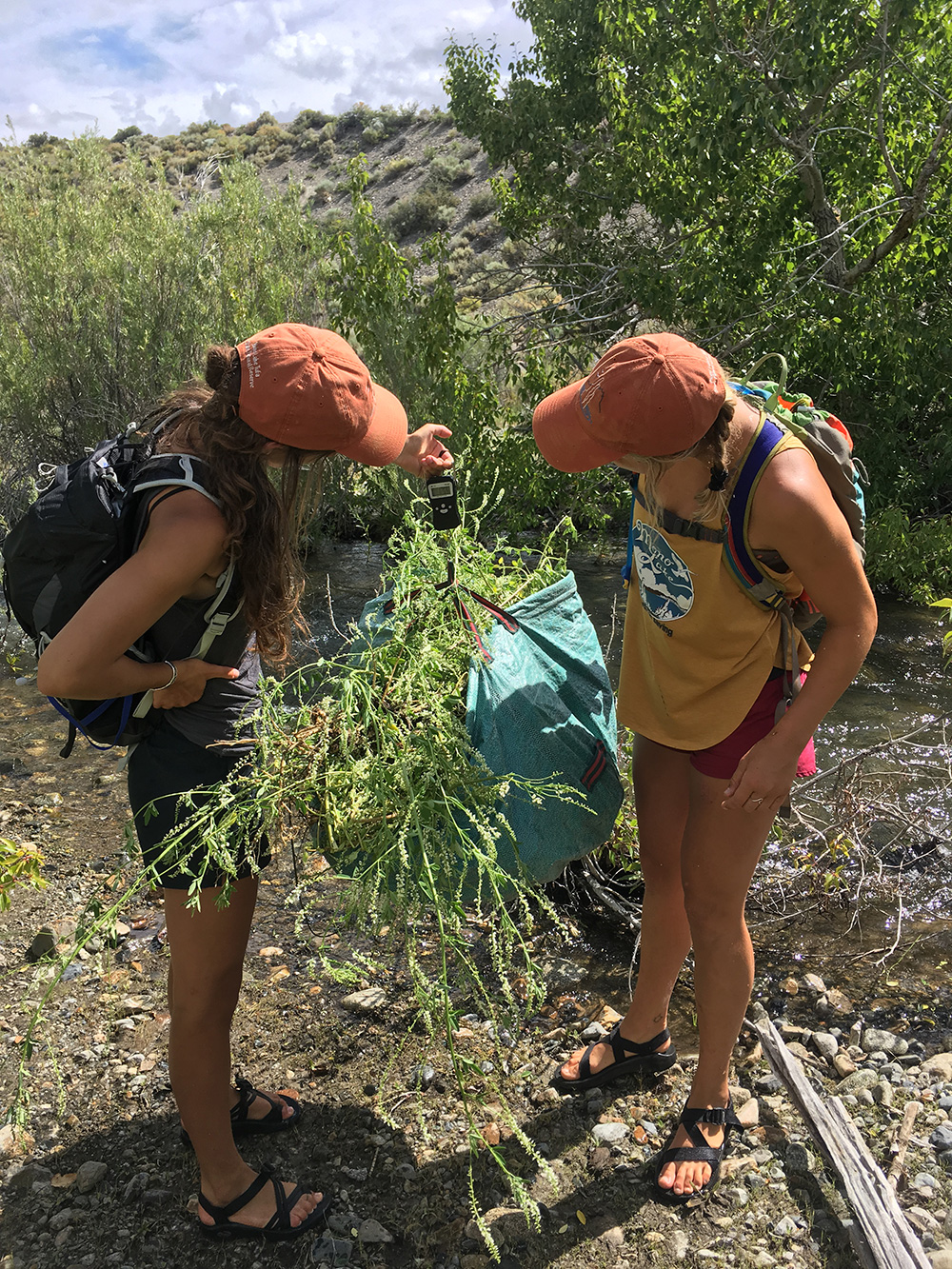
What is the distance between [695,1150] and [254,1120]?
3.35ft

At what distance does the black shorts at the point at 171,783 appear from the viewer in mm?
1676

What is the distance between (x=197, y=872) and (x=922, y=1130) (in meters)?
1.79

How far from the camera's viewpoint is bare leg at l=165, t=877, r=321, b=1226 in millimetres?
1723

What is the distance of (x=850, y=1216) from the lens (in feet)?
6.22

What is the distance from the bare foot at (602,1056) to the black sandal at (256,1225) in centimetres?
68

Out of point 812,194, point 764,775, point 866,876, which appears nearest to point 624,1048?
point 764,775

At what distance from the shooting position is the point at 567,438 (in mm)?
1754

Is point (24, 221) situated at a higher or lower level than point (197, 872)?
higher

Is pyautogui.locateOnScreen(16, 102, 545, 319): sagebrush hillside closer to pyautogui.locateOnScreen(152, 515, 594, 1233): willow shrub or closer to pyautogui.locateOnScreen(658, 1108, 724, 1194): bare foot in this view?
pyautogui.locateOnScreen(152, 515, 594, 1233): willow shrub

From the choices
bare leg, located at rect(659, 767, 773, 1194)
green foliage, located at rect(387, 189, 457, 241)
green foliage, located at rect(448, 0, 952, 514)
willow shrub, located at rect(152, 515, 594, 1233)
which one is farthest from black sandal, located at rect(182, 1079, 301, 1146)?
green foliage, located at rect(387, 189, 457, 241)

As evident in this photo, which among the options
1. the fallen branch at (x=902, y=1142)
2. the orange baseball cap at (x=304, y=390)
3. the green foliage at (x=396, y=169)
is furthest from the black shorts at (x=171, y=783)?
the green foliage at (x=396, y=169)

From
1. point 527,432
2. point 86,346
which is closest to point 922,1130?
point 527,432

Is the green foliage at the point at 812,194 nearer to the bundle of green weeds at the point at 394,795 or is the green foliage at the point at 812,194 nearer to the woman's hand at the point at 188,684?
the bundle of green weeds at the point at 394,795

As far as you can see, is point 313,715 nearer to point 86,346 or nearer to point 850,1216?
point 850,1216
